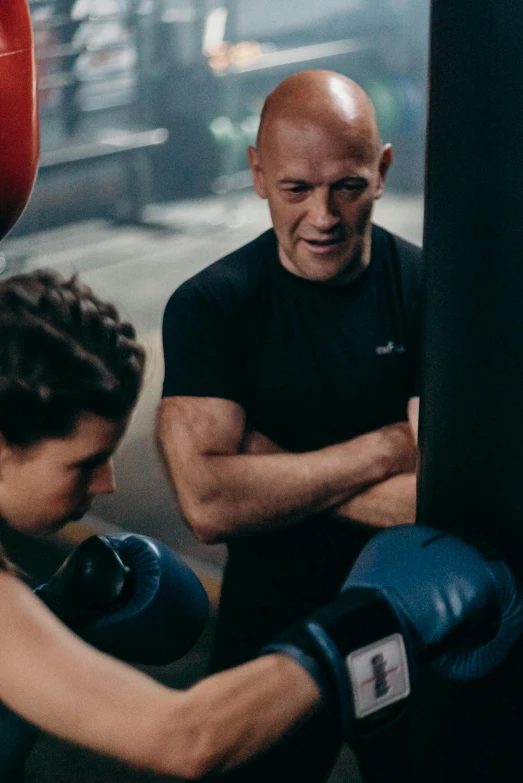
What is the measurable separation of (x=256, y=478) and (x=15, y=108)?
30.5 inches

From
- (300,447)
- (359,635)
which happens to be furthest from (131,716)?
(300,447)

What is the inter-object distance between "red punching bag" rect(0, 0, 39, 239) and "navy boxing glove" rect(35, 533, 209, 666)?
0.62m

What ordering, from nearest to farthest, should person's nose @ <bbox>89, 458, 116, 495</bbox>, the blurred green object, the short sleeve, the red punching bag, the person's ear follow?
1. the red punching bag
2. person's nose @ <bbox>89, 458, 116, 495</bbox>
3. the short sleeve
4. the person's ear
5. the blurred green object

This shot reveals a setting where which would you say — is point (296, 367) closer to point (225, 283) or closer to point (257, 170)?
point (225, 283)

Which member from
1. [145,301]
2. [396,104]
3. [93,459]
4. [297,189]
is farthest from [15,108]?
[396,104]

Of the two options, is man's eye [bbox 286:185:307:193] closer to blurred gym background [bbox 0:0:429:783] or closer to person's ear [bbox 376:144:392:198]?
person's ear [bbox 376:144:392:198]

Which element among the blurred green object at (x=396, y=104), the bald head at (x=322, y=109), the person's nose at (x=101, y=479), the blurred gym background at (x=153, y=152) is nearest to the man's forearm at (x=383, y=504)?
the person's nose at (x=101, y=479)

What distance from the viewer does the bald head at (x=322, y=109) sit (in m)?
1.76

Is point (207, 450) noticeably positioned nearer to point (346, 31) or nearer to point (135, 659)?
point (135, 659)

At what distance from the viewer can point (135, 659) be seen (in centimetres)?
166

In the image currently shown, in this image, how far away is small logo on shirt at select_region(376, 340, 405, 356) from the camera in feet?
6.01

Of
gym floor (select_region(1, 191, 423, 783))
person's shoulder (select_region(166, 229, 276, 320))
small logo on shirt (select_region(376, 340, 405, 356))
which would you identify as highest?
person's shoulder (select_region(166, 229, 276, 320))

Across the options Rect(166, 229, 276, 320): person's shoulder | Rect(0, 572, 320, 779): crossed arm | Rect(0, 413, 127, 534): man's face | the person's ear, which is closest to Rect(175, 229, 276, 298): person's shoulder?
Rect(166, 229, 276, 320): person's shoulder

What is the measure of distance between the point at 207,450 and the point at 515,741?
750mm
